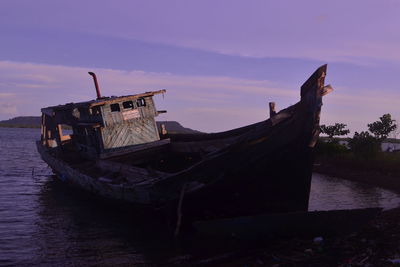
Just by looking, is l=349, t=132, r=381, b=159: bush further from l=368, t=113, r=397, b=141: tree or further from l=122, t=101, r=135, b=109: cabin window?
l=122, t=101, r=135, b=109: cabin window

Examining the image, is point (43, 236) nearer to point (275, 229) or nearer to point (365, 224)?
point (275, 229)

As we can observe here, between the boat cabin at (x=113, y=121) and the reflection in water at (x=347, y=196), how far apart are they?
8.69m

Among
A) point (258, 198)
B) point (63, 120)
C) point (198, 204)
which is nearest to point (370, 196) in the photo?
point (258, 198)

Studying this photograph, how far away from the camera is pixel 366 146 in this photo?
2670cm

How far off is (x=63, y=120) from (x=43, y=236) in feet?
33.1

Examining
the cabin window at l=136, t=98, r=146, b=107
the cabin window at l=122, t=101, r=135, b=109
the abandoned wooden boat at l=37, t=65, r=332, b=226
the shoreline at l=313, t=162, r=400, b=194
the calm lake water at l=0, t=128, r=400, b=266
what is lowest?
the calm lake water at l=0, t=128, r=400, b=266

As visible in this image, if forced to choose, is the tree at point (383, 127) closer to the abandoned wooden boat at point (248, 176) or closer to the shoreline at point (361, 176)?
the shoreline at point (361, 176)

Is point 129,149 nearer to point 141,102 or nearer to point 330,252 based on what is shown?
point 141,102

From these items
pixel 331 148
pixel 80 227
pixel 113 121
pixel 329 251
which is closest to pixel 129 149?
pixel 113 121

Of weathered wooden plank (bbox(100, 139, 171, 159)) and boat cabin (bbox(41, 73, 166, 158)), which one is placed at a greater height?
boat cabin (bbox(41, 73, 166, 158))

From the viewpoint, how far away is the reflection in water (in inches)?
647

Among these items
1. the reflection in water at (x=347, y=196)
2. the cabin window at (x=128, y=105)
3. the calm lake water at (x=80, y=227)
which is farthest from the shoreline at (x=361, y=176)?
the cabin window at (x=128, y=105)

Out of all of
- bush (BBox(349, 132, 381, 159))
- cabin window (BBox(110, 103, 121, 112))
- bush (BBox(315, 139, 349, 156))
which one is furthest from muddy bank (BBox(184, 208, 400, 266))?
bush (BBox(315, 139, 349, 156))

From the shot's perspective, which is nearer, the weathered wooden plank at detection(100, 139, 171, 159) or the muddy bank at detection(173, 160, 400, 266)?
the muddy bank at detection(173, 160, 400, 266)
